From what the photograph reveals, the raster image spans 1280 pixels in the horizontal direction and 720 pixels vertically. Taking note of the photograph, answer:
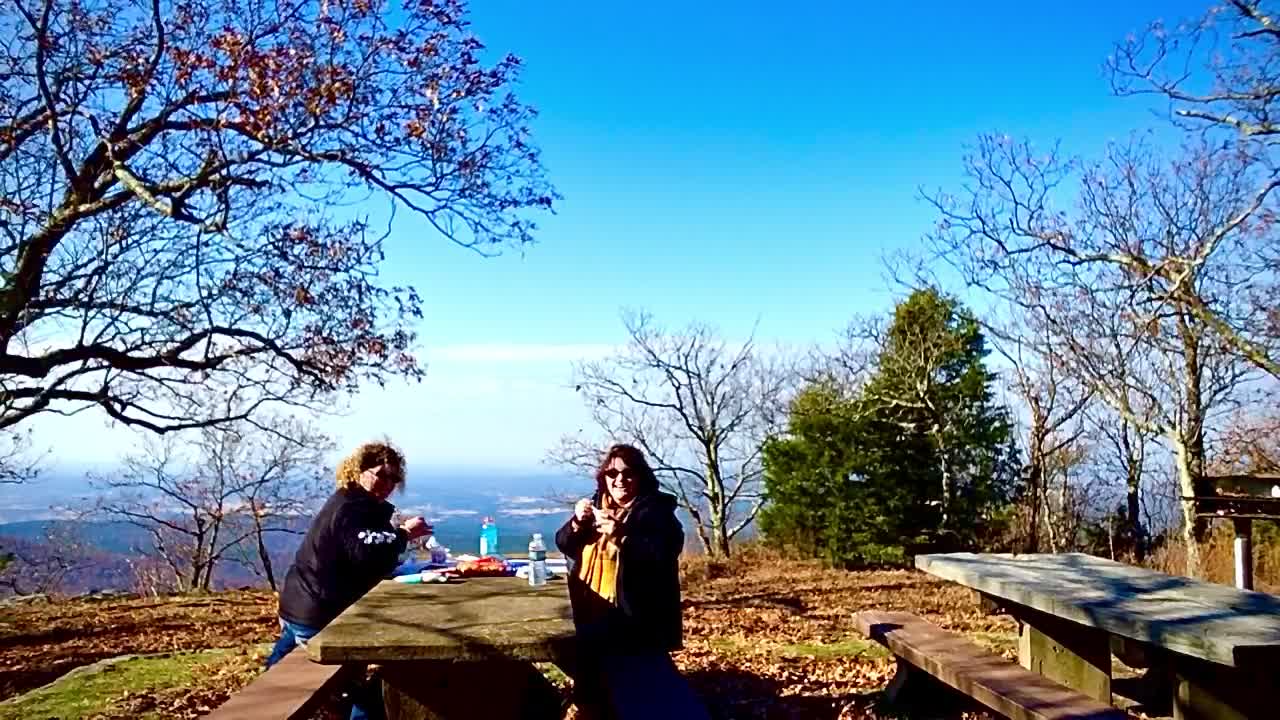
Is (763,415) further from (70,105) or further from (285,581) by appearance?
(285,581)

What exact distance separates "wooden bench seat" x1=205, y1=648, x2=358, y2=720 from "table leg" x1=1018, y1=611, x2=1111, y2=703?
3.34 m

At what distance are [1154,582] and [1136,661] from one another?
0.53 m

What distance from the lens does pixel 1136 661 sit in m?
4.95

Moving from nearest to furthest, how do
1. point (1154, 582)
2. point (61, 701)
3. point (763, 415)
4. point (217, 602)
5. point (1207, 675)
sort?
point (1207, 675)
point (1154, 582)
point (61, 701)
point (217, 602)
point (763, 415)

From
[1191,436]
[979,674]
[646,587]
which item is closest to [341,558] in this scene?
[646,587]

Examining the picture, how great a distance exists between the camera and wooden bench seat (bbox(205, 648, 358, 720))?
352 cm

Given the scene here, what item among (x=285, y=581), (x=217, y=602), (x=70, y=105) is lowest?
(x=217, y=602)

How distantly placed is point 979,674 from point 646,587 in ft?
4.67

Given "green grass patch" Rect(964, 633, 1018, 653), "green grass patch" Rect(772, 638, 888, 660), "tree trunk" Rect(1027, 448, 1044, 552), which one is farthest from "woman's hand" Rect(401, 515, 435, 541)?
"tree trunk" Rect(1027, 448, 1044, 552)

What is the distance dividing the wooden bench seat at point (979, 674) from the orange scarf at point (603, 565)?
1466 millimetres

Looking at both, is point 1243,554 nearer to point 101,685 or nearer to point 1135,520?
point 101,685

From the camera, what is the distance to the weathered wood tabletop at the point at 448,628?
127 inches

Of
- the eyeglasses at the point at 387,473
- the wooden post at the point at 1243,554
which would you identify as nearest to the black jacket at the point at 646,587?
the eyeglasses at the point at 387,473

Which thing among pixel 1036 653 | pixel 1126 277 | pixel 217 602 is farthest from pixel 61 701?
pixel 1126 277
